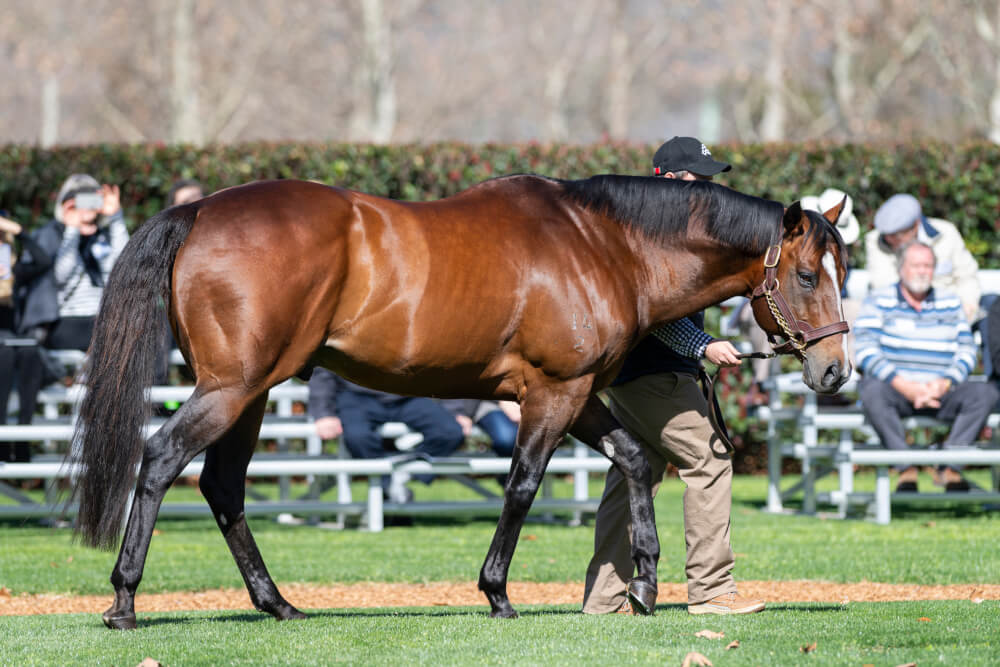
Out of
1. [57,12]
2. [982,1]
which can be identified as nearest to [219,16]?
[57,12]

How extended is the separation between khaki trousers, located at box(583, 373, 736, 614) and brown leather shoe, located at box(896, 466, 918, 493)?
15.4 feet

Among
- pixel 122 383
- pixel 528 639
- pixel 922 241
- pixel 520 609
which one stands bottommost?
pixel 520 609

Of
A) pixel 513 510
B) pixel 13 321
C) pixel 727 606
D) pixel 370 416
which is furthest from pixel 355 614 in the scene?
pixel 13 321

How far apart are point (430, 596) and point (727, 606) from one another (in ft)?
6.21

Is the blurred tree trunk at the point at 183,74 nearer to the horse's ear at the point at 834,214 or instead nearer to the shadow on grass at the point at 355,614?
the shadow on grass at the point at 355,614

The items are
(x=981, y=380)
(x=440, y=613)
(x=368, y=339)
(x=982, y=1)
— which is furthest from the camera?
(x=982, y=1)

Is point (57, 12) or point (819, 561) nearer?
point (819, 561)

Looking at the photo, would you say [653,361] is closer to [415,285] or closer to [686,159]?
[686,159]

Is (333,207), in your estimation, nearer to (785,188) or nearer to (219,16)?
(785,188)

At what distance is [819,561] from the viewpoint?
759cm

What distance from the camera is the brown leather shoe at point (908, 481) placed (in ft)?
32.7

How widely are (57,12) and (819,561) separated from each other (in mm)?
31903

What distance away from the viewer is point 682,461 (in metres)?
5.76

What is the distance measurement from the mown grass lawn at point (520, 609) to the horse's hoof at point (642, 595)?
0.10 m
